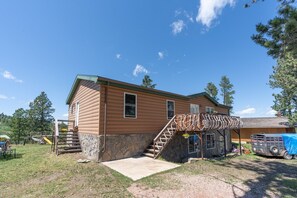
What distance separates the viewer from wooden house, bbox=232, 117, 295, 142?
78.2 ft

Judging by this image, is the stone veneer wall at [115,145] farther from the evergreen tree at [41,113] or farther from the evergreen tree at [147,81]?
the evergreen tree at [41,113]

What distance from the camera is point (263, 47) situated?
232 inches

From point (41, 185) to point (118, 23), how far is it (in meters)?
12.5

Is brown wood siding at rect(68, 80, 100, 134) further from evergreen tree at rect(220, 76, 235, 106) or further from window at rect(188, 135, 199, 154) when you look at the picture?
evergreen tree at rect(220, 76, 235, 106)

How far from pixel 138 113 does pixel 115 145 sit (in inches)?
96.0

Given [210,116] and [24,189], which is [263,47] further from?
[24,189]

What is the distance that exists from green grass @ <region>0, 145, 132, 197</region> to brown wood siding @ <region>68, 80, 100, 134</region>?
7.21 ft

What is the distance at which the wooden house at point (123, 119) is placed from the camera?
8.52m

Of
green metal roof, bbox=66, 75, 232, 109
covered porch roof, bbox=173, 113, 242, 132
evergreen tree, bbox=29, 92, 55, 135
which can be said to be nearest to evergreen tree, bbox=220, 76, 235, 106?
green metal roof, bbox=66, 75, 232, 109

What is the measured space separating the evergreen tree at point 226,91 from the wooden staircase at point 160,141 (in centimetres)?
3565

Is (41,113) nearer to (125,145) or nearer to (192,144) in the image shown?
(125,145)

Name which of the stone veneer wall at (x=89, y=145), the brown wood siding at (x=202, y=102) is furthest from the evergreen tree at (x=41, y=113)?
the brown wood siding at (x=202, y=102)

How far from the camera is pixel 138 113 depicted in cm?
1007

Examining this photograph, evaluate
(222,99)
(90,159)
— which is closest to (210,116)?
(90,159)
